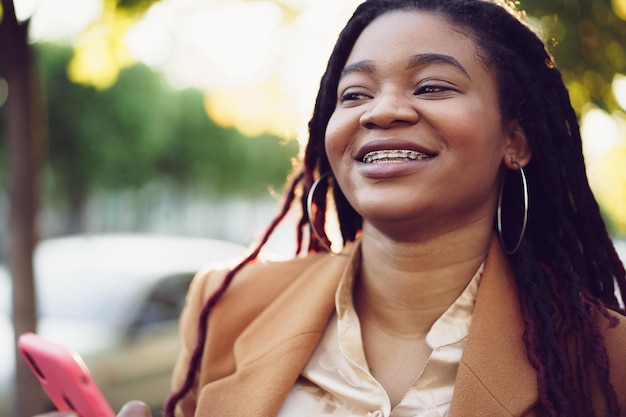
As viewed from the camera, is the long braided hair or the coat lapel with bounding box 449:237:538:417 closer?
the coat lapel with bounding box 449:237:538:417

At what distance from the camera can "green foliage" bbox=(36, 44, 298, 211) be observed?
2083 cm

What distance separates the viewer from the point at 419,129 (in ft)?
7.17

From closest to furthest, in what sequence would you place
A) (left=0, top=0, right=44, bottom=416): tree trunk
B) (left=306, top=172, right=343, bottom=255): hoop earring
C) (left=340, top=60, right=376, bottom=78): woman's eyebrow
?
(left=340, top=60, right=376, bottom=78): woman's eyebrow → (left=306, top=172, right=343, bottom=255): hoop earring → (left=0, top=0, right=44, bottom=416): tree trunk

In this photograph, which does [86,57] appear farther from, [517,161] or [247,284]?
[517,161]

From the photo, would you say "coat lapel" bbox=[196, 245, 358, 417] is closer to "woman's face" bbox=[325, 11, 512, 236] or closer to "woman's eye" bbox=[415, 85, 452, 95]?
"woman's face" bbox=[325, 11, 512, 236]

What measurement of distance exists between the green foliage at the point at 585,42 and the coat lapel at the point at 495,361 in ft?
5.54

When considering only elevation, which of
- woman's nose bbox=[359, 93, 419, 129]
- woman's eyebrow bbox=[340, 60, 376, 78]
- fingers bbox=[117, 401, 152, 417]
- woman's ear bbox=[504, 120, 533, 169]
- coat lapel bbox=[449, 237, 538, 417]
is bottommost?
fingers bbox=[117, 401, 152, 417]

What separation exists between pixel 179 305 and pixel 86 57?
7.86 feet

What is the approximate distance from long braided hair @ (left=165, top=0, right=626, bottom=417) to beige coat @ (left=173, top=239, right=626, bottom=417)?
2.0 inches

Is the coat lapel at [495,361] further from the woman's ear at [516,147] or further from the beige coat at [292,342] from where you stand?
the woman's ear at [516,147]

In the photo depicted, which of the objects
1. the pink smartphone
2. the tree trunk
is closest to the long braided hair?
A: the pink smartphone

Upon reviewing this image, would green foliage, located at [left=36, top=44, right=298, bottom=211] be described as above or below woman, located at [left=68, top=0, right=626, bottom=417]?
below

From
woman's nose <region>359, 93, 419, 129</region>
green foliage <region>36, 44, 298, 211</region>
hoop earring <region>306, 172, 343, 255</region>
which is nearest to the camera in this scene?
woman's nose <region>359, 93, 419, 129</region>

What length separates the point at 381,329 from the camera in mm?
2410
